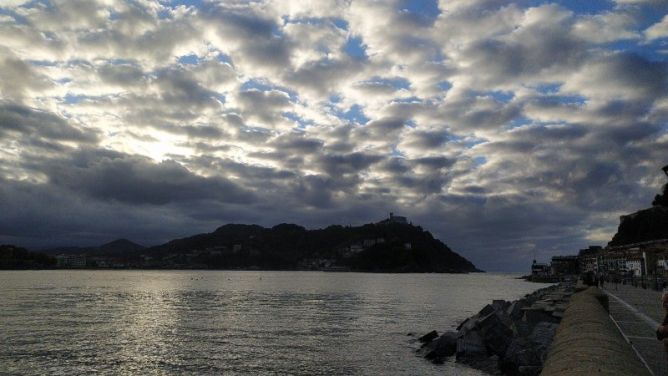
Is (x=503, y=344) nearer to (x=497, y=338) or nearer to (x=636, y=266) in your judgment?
(x=497, y=338)

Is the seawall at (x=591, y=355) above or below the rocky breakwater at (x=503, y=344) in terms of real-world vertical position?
above

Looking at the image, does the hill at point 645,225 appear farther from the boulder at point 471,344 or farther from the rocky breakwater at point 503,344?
the boulder at point 471,344

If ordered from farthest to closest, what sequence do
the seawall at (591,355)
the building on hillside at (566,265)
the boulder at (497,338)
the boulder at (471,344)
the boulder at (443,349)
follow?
1. the building on hillside at (566,265)
2. the boulder at (443,349)
3. the boulder at (471,344)
4. the boulder at (497,338)
5. the seawall at (591,355)

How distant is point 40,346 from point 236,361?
37.3 ft

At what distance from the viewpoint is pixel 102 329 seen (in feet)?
112

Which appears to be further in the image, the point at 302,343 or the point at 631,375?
the point at 302,343

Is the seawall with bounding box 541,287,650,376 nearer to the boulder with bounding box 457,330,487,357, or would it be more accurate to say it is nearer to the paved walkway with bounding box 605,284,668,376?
the paved walkway with bounding box 605,284,668,376

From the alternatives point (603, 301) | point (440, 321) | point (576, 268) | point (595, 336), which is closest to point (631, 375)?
point (595, 336)

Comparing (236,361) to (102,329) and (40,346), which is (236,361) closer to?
(40,346)

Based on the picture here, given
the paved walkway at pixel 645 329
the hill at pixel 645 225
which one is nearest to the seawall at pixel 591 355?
the paved walkway at pixel 645 329

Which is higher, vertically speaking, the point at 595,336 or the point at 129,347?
the point at 595,336

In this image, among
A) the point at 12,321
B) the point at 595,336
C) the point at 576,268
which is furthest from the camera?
the point at 576,268

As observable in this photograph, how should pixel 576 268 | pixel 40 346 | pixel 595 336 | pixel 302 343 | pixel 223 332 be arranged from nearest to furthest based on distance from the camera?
pixel 595 336 < pixel 40 346 < pixel 302 343 < pixel 223 332 < pixel 576 268

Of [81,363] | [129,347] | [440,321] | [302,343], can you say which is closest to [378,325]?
[440,321]
